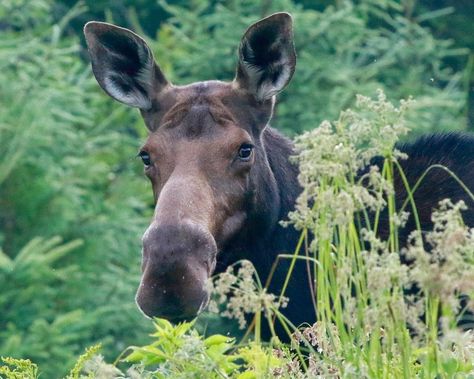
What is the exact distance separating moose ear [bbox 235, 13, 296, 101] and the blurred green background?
16.3ft

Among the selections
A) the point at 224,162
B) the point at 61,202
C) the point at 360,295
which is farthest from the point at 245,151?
the point at 61,202

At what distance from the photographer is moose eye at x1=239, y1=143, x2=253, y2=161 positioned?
5.68 m

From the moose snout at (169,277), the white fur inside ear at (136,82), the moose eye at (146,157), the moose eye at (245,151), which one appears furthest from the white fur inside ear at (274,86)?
the moose snout at (169,277)

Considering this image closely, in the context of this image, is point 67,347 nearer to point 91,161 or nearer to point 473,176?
point 91,161

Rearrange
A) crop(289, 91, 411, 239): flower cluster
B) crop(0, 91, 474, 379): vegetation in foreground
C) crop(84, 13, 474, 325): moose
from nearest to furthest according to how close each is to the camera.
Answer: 1. crop(0, 91, 474, 379): vegetation in foreground
2. crop(289, 91, 411, 239): flower cluster
3. crop(84, 13, 474, 325): moose

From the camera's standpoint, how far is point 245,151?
5.70m

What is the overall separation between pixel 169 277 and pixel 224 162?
3.05 ft

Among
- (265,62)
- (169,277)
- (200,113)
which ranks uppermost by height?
(265,62)

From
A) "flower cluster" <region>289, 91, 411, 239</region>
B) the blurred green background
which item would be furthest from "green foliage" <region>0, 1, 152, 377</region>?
"flower cluster" <region>289, 91, 411, 239</region>

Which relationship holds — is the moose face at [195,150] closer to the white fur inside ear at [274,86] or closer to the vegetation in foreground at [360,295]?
the white fur inside ear at [274,86]

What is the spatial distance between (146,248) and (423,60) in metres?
9.91

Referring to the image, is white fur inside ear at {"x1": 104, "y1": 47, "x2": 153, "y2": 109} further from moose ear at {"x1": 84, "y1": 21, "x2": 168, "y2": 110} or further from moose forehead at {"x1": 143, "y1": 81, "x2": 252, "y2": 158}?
moose forehead at {"x1": 143, "y1": 81, "x2": 252, "y2": 158}

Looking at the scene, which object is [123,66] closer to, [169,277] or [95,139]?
[169,277]

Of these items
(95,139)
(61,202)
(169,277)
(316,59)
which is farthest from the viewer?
(316,59)
